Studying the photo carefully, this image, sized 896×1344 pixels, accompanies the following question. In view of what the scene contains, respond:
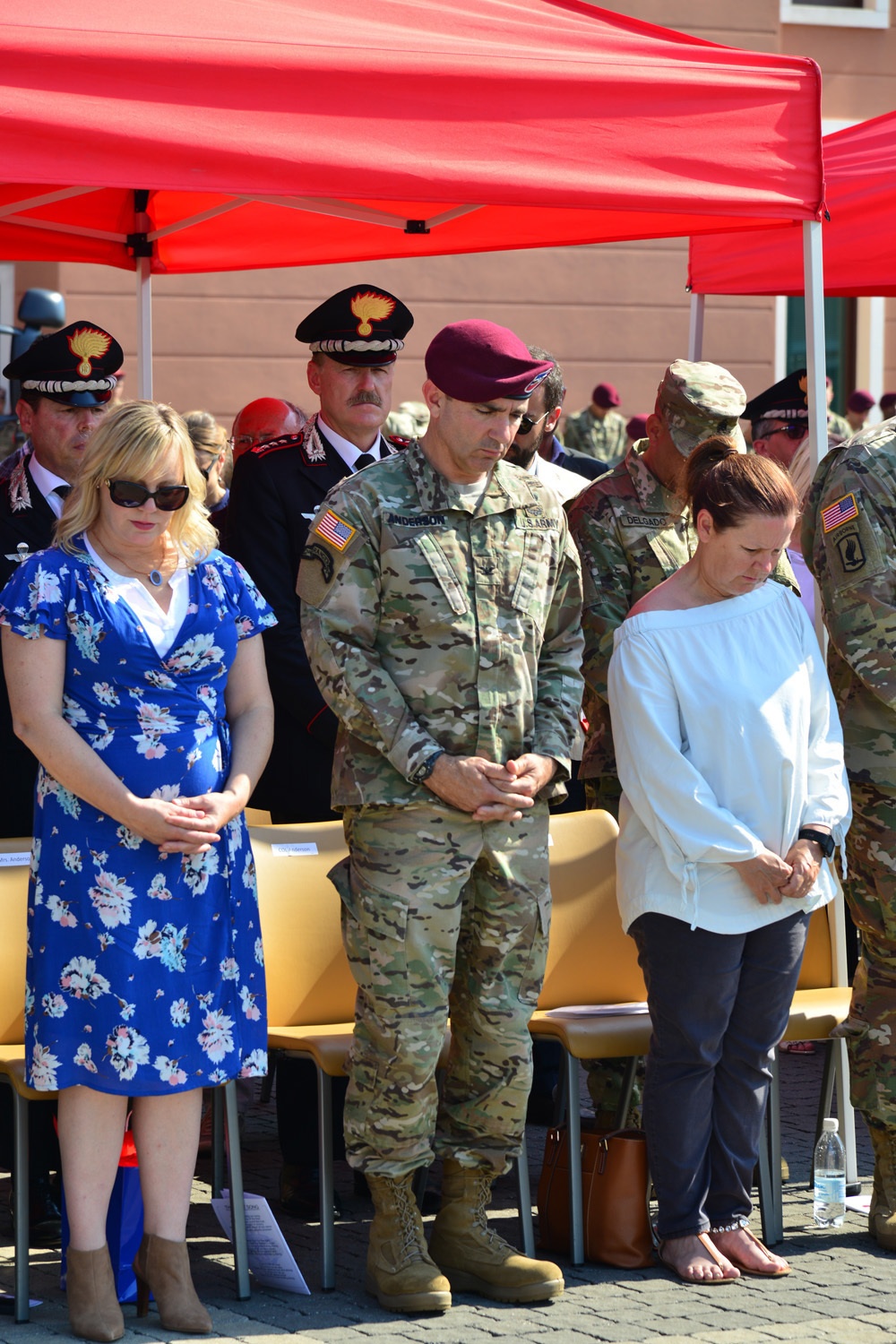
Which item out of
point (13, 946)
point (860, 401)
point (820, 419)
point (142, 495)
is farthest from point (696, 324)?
point (860, 401)

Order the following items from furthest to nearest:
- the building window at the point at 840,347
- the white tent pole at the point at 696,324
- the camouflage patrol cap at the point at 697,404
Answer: the building window at the point at 840,347 < the white tent pole at the point at 696,324 < the camouflage patrol cap at the point at 697,404

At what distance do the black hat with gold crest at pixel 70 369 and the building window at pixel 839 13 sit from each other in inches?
388

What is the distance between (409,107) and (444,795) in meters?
1.49

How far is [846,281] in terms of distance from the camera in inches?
257

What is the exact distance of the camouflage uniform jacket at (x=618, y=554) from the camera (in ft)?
15.2

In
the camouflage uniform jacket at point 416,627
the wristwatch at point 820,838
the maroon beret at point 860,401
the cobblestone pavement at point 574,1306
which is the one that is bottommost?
the cobblestone pavement at point 574,1306

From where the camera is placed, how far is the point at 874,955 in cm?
432

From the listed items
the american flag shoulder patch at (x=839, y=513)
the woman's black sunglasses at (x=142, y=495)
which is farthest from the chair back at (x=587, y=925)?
the woman's black sunglasses at (x=142, y=495)

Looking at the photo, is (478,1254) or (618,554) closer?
(478,1254)

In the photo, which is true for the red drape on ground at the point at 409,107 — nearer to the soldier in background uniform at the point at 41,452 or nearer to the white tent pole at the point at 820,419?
the white tent pole at the point at 820,419

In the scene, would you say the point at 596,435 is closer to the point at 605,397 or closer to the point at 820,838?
the point at 605,397

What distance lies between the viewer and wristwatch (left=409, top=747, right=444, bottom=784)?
12.1ft

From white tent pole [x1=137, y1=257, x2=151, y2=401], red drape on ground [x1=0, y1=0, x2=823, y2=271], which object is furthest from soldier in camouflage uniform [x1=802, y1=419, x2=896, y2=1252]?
white tent pole [x1=137, y1=257, x2=151, y2=401]

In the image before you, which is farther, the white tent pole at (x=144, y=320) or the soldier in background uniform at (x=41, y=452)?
the white tent pole at (x=144, y=320)
